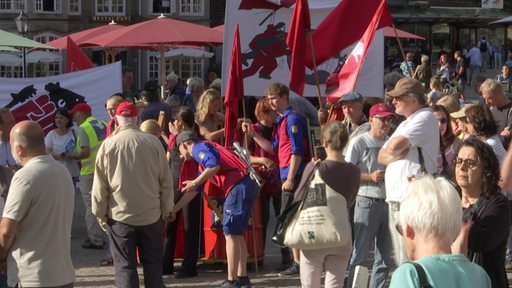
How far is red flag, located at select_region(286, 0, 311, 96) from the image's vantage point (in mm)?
9289

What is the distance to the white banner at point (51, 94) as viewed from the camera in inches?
500

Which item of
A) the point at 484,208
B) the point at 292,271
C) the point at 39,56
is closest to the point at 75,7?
the point at 39,56

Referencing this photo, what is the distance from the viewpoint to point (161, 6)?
41500 mm

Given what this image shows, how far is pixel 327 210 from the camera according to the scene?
7.07m

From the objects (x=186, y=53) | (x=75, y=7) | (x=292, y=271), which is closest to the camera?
(x=292, y=271)

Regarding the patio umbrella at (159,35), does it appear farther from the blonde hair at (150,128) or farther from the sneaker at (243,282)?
the sneaker at (243,282)

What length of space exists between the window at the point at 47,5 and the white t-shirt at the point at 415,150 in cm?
3419

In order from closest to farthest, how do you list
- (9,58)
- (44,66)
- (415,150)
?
(415,150)
(9,58)
(44,66)

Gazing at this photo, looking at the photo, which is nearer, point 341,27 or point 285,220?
point 285,220

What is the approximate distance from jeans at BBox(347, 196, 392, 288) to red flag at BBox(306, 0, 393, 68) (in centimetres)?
277

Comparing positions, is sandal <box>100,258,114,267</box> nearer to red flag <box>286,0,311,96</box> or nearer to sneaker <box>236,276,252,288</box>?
sneaker <box>236,276,252,288</box>

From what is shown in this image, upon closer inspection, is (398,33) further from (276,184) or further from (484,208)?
(484,208)

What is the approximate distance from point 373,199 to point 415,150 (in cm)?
95

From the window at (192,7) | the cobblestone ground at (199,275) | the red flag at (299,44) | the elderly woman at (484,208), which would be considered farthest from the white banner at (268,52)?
the window at (192,7)
